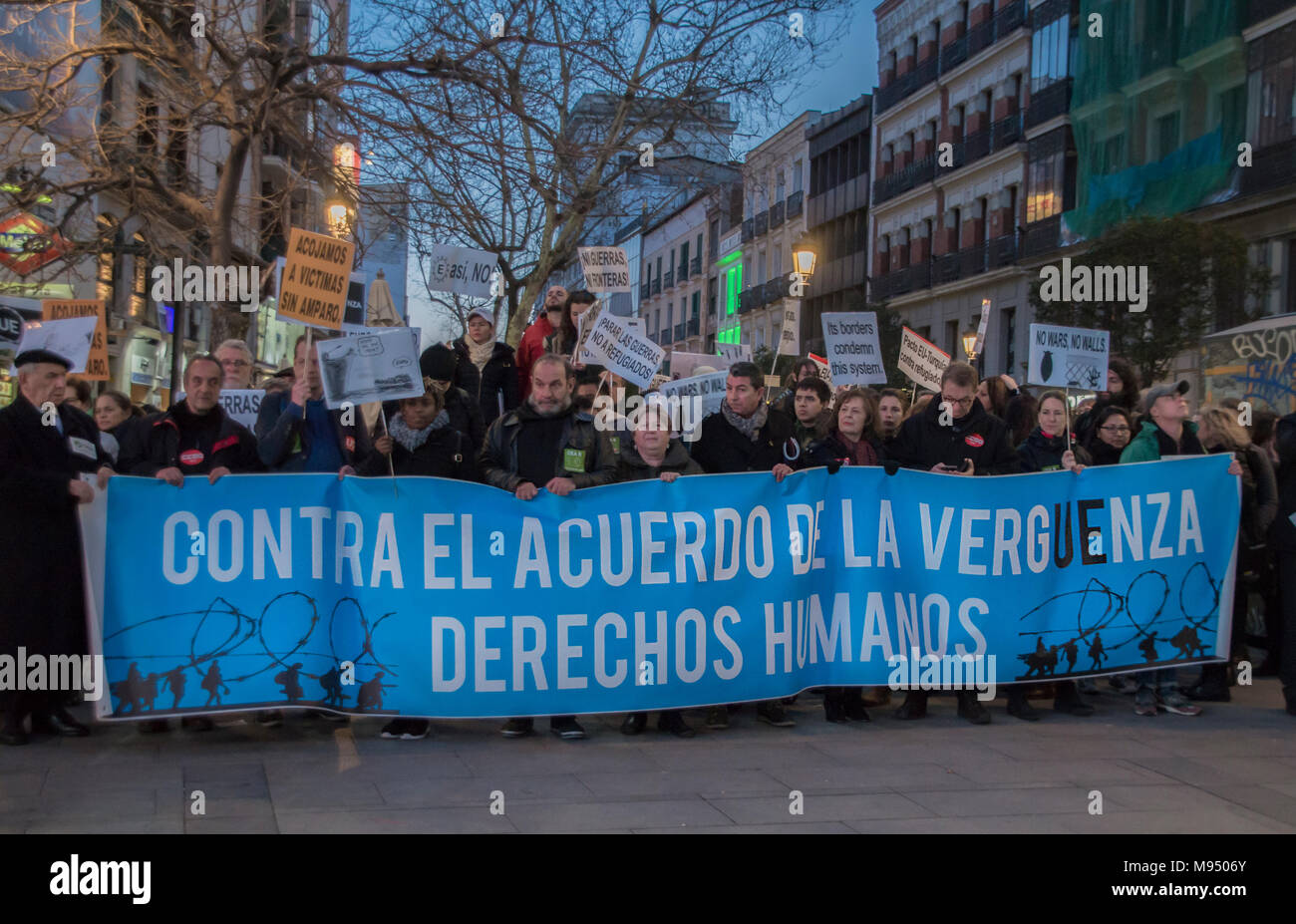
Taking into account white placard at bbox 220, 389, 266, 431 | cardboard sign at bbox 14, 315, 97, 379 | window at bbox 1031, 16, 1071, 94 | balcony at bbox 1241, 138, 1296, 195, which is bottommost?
white placard at bbox 220, 389, 266, 431

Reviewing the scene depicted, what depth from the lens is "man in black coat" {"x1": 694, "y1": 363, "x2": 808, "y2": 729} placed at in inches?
315

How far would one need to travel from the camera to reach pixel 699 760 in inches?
266

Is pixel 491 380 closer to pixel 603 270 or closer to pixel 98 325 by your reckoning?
pixel 603 270

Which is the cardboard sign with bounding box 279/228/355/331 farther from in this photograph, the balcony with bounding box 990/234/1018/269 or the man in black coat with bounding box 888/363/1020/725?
the balcony with bounding box 990/234/1018/269

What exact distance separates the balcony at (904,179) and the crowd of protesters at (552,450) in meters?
40.9

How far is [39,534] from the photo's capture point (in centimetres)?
707

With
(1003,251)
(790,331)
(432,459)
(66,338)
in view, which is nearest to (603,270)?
(790,331)

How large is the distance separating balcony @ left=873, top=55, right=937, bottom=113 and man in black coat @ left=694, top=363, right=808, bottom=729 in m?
43.4

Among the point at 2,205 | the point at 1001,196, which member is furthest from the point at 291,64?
the point at 1001,196

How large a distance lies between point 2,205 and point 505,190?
4433 mm

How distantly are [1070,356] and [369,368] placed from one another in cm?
443

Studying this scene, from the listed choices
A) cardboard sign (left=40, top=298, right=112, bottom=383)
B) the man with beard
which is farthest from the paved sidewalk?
cardboard sign (left=40, top=298, right=112, bottom=383)

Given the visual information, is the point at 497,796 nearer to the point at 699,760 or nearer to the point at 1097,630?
the point at 699,760

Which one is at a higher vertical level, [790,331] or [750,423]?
[790,331]
